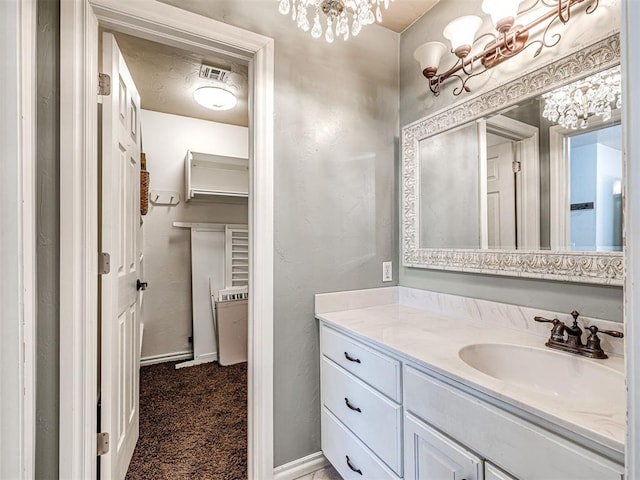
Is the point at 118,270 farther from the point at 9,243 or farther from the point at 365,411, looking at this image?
the point at 365,411

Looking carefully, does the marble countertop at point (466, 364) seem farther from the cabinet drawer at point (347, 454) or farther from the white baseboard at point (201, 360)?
the white baseboard at point (201, 360)

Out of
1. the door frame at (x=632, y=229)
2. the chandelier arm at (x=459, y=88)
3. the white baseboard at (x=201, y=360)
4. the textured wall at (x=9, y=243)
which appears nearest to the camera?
the door frame at (x=632, y=229)

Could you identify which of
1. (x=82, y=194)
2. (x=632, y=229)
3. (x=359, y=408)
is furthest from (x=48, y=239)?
(x=632, y=229)

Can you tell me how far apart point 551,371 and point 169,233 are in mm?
3104

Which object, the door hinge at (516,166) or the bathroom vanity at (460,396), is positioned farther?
the door hinge at (516,166)

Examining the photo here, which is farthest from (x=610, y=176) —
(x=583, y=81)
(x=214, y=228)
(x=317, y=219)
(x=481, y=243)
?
(x=214, y=228)

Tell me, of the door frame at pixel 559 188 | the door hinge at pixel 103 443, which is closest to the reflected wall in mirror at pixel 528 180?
the door frame at pixel 559 188

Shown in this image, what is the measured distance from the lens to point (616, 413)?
2.29 feet

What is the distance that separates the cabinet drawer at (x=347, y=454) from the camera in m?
1.24

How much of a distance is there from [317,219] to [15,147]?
3.92ft

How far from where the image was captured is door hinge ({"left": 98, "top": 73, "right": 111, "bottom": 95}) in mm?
1366

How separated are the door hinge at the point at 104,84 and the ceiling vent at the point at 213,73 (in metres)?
0.95

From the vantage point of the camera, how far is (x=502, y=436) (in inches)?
31.6

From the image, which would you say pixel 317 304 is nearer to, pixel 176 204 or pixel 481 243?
pixel 481 243
